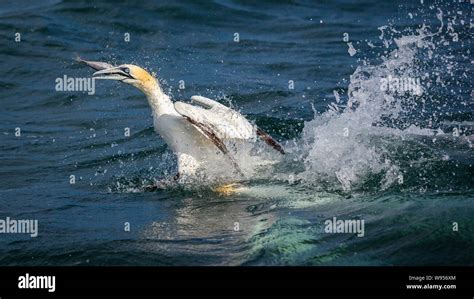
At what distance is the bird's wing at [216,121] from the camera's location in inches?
424

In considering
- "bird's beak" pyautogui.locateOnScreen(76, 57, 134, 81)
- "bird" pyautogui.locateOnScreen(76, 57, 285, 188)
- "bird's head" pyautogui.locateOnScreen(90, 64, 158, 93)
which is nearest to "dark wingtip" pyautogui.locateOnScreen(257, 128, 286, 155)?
"bird" pyautogui.locateOnScreen(76, 57, 285, 188)

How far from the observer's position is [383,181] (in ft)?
34.7

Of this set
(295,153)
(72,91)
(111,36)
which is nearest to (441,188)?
(295,153)

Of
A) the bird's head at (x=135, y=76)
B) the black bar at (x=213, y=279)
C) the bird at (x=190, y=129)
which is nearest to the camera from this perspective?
the black bar at (x=213, y=279)

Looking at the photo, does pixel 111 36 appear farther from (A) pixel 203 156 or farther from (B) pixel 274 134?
(A) pixel 203 156

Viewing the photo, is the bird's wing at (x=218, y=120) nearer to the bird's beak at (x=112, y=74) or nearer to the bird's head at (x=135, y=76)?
the bird's head at (x=135, y=76)

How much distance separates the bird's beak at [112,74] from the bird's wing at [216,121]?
1.05 m

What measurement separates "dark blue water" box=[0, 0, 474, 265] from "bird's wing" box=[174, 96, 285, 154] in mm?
672

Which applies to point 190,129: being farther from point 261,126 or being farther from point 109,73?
point 261,126

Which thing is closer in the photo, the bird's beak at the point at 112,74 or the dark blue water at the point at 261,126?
the dark blue water at the point at 261,126

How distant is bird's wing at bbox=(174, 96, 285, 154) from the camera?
35.3 ft

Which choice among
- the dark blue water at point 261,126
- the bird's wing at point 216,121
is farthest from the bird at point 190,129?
the dark blue water at point 261,126

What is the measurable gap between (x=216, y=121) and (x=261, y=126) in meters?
3.78

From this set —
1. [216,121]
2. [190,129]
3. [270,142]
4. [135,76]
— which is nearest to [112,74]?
[135,76]
